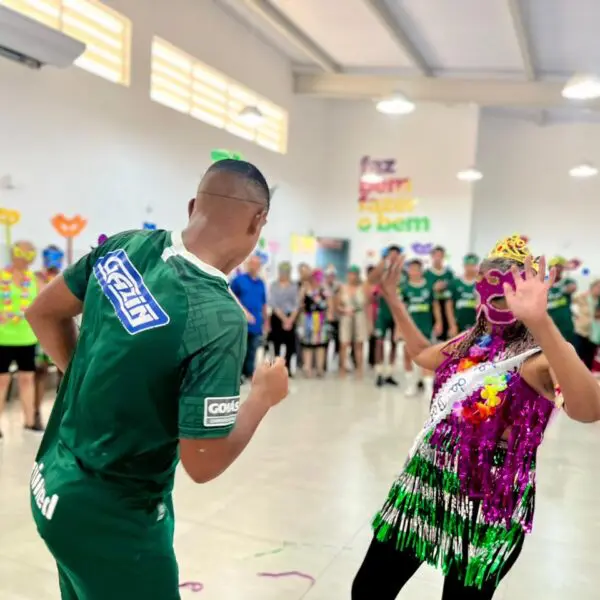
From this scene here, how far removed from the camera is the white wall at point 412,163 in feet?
43.4

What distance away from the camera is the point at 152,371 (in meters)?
1.20

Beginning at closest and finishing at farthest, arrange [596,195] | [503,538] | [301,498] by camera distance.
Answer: [503,538]
[301,498]
[596,195]

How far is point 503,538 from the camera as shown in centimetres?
186

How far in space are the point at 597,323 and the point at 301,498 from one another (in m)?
6.42

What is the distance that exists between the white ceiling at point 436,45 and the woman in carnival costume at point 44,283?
172 inches

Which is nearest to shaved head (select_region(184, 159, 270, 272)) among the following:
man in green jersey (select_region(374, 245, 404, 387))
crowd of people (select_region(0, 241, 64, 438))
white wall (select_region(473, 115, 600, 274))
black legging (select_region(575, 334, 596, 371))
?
crowd of people (select_region(0, 241, 64, 438))

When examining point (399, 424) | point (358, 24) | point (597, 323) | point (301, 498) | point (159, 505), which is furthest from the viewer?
point (358, 24)

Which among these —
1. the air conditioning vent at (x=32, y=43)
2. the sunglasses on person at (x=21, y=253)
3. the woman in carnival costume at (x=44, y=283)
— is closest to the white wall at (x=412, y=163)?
the woman in carnival costume at (x=44, y=283)

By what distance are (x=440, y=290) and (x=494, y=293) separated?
21.8 feet

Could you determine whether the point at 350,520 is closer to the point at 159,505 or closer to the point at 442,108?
the point at 159,505

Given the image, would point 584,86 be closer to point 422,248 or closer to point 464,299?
point 464,299

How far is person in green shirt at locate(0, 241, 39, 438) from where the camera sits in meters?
5.00

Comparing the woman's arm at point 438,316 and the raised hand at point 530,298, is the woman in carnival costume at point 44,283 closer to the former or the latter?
the raised hand at point 530,298

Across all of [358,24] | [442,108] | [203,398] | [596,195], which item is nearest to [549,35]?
[358,24]
